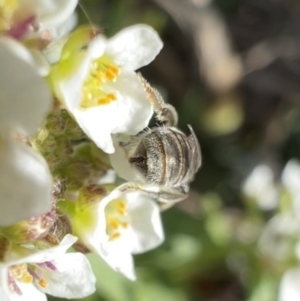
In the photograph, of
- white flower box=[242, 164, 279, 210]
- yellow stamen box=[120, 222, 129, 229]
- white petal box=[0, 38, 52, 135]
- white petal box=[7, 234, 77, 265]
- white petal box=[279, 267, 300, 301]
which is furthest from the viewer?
white flower box=[242, 164, 279, 210]

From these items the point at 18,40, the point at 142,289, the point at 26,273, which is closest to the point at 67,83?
the point at 18,40

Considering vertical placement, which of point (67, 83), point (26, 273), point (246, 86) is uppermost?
point (67, 83)

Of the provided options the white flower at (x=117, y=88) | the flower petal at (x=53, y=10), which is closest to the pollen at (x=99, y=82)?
the white flower at (x=117, y=88)

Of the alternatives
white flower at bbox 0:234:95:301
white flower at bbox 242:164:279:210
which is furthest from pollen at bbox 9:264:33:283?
white flower at bbox 242:164:279:210

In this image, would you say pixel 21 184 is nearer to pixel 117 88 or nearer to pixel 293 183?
→ pixel 117 88

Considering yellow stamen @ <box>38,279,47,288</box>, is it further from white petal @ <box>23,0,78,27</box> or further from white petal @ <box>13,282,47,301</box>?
white petal @ <box>23,0,78,27</box>

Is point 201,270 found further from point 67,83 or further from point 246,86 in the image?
point 67,83
